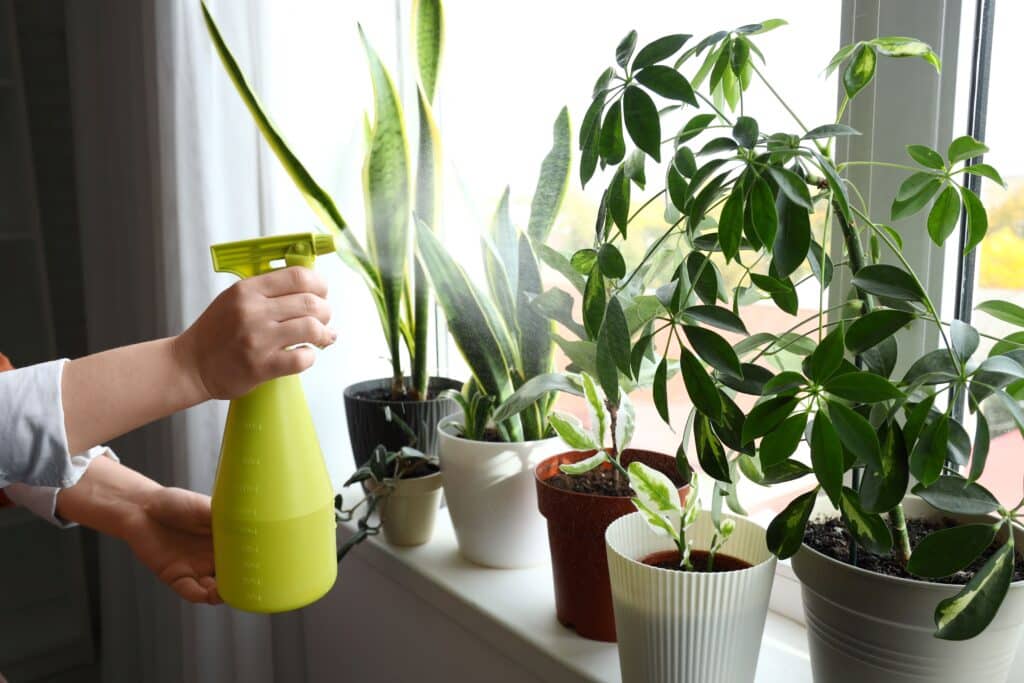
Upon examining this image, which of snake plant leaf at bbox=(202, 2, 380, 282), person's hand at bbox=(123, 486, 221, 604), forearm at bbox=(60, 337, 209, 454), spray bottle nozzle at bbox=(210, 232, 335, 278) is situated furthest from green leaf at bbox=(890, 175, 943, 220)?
person's hand at bbox=(123, 486, 221, 604)

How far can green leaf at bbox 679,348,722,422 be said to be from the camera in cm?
48

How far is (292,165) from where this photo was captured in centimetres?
95

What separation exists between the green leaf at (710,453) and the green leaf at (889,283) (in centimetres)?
13

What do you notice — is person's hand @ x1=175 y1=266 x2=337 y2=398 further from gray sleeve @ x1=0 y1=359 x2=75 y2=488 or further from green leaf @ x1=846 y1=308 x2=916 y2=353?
green leaf @ x1=846 y1=308 x2=916 y2=353

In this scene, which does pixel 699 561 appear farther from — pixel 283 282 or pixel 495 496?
pixel 283 282

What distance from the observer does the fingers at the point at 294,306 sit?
596 mm

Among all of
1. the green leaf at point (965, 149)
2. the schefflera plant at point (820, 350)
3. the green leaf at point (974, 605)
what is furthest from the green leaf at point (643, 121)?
the green leaf at point (974, 605)

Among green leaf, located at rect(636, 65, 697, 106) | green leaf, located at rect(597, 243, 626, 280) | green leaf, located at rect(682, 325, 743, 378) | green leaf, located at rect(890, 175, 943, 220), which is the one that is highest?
green leaf, located at rect(636, 65, 697, 106)

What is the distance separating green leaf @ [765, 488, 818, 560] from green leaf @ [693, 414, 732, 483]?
0.14ft

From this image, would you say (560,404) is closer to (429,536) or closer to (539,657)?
(429,536)

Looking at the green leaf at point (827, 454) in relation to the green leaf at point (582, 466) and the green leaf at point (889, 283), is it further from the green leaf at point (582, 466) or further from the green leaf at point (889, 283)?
the green leaf at point (582, 466)

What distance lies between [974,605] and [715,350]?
21 centimetres

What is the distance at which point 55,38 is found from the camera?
75.7 inches

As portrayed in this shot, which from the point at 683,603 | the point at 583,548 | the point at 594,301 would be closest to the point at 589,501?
the point at 583,548
